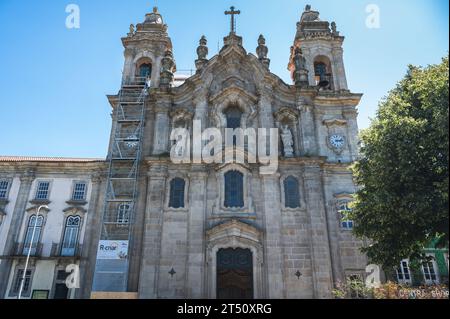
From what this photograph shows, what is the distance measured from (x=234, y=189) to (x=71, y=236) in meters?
10.5

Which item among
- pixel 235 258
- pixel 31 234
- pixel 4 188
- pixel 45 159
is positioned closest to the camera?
pixel 235 258

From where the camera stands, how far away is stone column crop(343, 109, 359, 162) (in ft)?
78.2

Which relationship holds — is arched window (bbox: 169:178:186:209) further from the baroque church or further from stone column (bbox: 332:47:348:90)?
stone column (bbox: 332:47:348:90)

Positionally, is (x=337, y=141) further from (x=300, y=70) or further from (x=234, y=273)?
(x=234, y=273)

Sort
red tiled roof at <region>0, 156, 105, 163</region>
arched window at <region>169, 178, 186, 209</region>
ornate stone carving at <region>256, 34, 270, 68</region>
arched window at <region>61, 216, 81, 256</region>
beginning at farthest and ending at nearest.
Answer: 1. ornate stone carving at <region>256, 34, 270, 68</region>
2. red tiled roof at <region>0, 156, 105, 163</region>
3. arched window at <region>61, 216, 81, 256</region>
4. arched window at <region>169, 178, 186, 209</region>

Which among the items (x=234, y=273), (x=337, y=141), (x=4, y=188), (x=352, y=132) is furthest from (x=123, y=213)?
(x=352, y=132)

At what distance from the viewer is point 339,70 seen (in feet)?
89.7

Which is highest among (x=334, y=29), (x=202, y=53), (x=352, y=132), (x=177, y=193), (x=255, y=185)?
(x=334, y=29)

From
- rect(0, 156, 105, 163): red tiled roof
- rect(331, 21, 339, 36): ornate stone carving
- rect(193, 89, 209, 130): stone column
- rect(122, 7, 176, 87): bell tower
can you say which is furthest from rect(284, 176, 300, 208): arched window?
rect(331, 21, 339, 36): ornate stone carving

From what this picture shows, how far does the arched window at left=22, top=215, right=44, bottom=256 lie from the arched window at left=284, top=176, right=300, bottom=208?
50.1 ft

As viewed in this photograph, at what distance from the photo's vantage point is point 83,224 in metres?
22.8

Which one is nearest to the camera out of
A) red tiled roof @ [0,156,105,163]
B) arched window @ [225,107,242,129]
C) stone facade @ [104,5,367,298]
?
stone facade @ [104,5,367,298]

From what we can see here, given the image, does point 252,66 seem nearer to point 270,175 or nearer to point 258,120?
point 258,120
